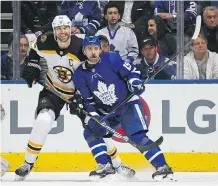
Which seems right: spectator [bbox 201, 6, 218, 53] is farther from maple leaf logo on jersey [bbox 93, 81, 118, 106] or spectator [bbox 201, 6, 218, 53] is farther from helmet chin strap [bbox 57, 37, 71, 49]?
helmet chin strap [bbox 57, 37, 71, 49]

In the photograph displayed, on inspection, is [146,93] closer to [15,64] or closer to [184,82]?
[184,82]

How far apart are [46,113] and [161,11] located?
4.28 feet

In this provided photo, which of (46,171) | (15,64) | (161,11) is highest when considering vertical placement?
(161,11)

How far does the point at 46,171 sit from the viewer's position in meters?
6.39

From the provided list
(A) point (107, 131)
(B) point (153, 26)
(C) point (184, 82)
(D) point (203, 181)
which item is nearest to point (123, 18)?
(B) point (153, 26)

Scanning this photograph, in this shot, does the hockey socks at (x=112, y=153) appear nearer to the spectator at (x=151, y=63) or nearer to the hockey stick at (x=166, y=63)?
the hockey stick at (x=166, y=63)

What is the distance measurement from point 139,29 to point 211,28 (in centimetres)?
55

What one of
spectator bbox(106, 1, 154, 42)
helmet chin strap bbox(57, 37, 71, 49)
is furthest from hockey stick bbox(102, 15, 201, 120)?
helmet chin strap bbox(57, 37, 71, 49)

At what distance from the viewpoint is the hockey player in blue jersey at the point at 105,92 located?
570 centimetres

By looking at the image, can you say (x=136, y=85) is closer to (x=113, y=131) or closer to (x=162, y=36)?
(x=113, y=131)

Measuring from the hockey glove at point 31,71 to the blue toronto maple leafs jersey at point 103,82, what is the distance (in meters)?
0.26

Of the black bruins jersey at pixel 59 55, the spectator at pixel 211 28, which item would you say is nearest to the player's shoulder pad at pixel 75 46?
the black bruins jersey at pixel 59 55

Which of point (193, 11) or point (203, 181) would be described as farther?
point (193, 11)

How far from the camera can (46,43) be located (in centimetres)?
589
